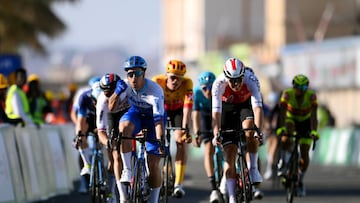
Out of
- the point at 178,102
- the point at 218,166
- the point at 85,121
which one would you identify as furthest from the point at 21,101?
the point at 218,166

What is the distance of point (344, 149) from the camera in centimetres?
3388

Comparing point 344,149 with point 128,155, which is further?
point 344,149

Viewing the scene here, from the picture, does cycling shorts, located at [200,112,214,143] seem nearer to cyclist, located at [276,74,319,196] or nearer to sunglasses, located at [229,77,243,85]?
cyclist, located at [276,74,319,196]

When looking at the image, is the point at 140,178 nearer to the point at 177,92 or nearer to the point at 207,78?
the point at 177,92

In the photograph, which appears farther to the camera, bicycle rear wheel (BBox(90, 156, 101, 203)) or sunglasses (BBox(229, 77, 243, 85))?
bicycle rear wheel (BBox(90, 156, 101, 203))

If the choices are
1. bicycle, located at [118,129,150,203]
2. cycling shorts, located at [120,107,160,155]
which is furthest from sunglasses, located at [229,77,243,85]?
bicycle, located at [118,129,150,203]

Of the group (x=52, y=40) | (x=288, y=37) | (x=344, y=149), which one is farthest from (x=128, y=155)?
(x=288, y=37)

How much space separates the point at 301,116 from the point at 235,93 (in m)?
3.48

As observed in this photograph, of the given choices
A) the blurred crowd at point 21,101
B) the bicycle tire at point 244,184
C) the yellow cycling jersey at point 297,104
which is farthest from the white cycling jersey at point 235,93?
the blurred crowd at point 21,101

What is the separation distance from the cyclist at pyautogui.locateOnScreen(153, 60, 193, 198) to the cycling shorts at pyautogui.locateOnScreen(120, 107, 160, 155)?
8.73 feet

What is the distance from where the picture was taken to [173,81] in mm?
16828

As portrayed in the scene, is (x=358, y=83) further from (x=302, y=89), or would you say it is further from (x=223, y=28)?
(x=223, y=28)

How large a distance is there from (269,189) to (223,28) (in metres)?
101

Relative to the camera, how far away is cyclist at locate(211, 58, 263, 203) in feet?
47.7
